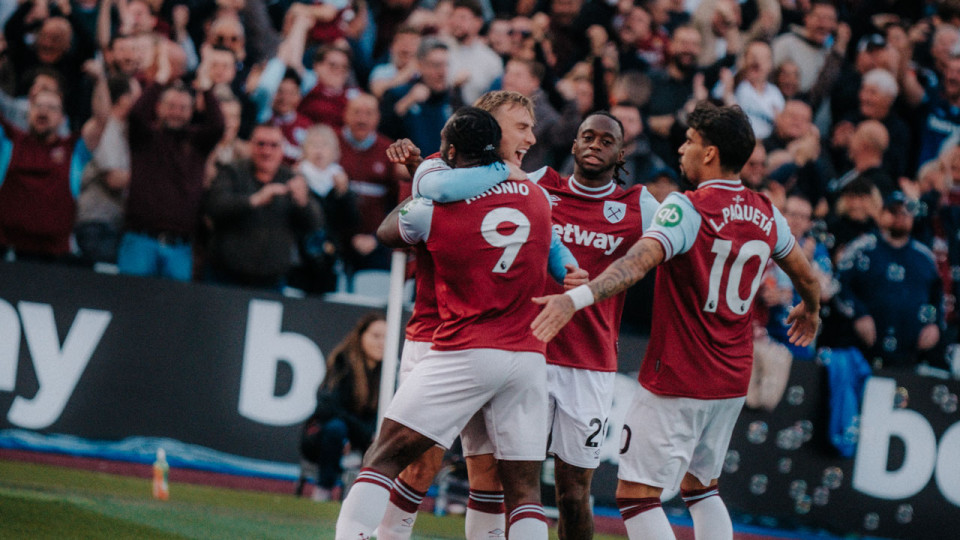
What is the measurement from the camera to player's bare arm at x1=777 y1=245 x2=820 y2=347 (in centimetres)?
631

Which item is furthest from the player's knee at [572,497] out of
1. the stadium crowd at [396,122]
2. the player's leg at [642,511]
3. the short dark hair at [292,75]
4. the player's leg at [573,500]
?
the short dark hair at [292,75]

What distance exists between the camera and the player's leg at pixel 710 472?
6141 millimetres

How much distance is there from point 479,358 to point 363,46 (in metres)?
8.24

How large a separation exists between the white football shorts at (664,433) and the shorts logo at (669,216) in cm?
86

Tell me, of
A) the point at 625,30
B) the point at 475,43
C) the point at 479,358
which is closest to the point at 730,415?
the point at 479,358

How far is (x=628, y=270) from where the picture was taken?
5613 mm

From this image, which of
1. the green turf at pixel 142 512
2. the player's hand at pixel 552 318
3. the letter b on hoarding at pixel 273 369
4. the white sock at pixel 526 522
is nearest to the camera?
the player's hand at pixel 552 318

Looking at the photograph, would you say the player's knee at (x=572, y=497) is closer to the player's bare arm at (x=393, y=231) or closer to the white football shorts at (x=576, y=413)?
the white football shorts at (x=576, y=413)

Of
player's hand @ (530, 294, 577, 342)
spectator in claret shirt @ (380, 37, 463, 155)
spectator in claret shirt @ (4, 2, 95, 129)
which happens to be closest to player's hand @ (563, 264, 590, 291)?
player's hand @ (530, 294, 577, 342)

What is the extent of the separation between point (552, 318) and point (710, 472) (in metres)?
1.46

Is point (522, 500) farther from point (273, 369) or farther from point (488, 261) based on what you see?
point (273, 369)

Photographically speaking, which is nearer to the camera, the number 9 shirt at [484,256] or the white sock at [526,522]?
the number 9 shirt at [484,256]

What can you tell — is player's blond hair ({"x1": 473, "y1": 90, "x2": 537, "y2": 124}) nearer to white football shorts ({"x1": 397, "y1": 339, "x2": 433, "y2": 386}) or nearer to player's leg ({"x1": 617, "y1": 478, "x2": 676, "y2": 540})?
white football shorts ({"x1": 397, "y1": 339, "x2": 433, "y2": 386})

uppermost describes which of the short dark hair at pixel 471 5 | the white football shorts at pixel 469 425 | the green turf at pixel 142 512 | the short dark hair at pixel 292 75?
the short dark hair at pixel 471 5
